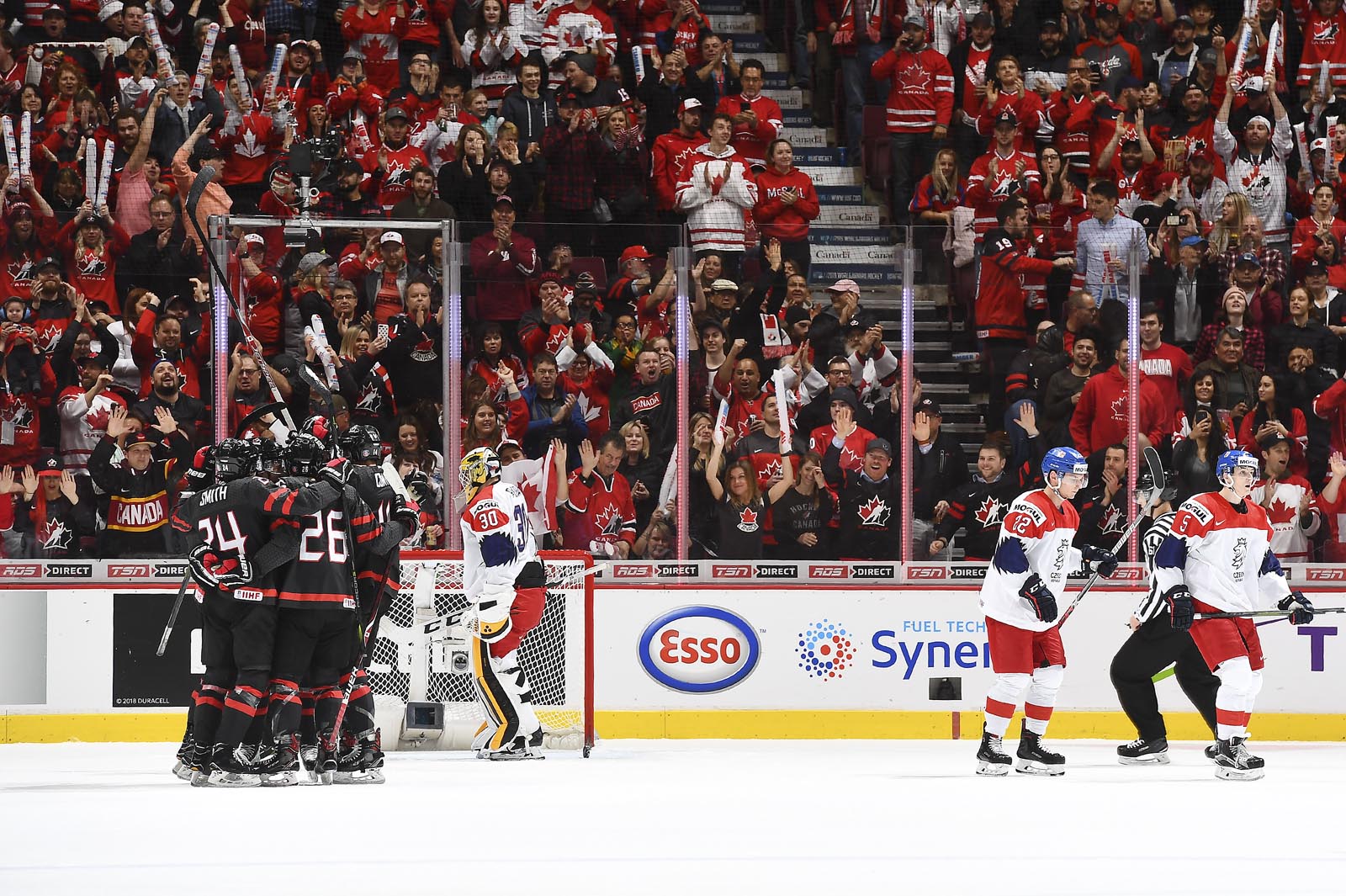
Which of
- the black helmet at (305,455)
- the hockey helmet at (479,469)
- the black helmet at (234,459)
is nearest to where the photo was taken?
the black helmet at (234,459)

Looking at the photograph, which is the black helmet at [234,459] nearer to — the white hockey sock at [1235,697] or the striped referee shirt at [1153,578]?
the striped referee shirt at [1153,578]

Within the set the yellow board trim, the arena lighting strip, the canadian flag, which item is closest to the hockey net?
the canadian flag

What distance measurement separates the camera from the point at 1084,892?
203 inches

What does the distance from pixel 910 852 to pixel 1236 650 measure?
120 inches

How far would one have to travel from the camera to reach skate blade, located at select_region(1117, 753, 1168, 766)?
29.4 feet

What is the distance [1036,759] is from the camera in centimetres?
853

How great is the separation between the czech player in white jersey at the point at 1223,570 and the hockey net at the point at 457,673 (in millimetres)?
2795

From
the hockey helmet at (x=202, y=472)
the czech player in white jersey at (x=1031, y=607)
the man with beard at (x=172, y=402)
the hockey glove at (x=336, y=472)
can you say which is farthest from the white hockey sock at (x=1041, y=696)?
the man with beard at (x=172, y=402)

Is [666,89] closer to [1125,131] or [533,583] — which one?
[1125,131]

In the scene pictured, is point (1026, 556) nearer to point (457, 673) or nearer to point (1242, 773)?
point (1242, 773)

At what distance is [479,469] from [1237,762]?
3632 mm

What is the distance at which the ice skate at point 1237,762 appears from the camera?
8219 millimetres

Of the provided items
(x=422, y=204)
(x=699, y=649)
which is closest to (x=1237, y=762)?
(x=699, y=649)

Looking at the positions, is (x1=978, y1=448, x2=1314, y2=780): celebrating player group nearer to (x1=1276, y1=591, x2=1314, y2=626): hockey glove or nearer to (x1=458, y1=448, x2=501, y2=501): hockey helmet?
(x1=1276, y1=591, x2=1314, y2=626): hockey glove
